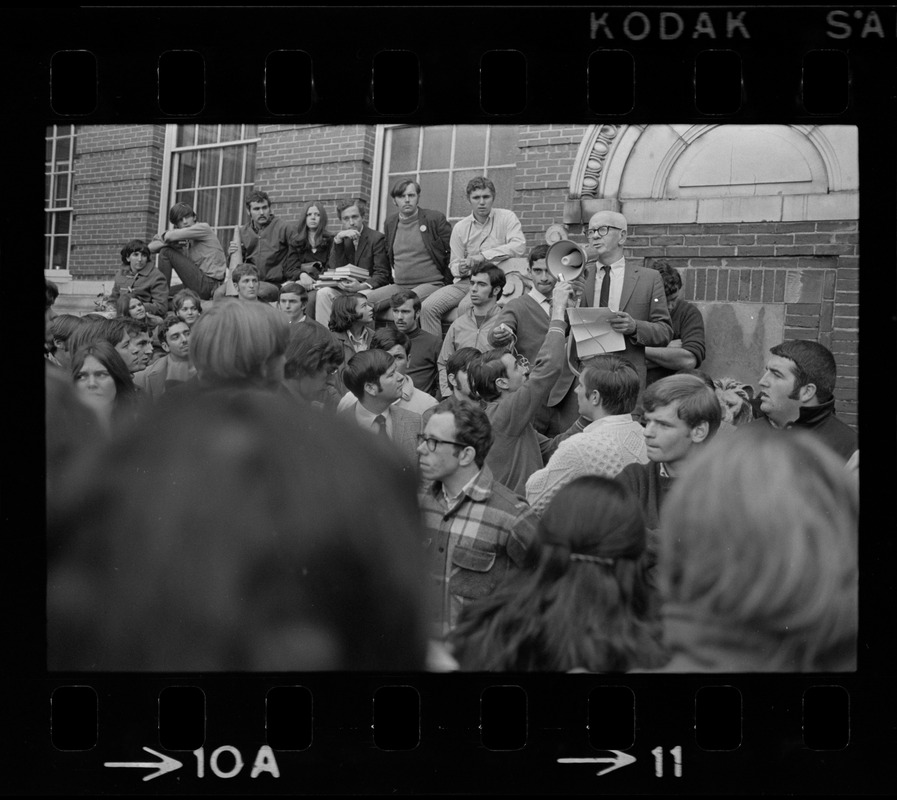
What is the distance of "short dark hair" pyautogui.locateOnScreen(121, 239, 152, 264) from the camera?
474 cm

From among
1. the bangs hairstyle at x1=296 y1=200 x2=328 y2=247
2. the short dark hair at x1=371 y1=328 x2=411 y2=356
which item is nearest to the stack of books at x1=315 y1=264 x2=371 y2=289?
the bangs hairstyle at x1=296 y1=200 x2=328 y2=247

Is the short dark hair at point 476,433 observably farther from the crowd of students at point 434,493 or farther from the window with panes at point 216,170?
the window with panes at point 216,170

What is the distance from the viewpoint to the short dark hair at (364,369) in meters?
4.63

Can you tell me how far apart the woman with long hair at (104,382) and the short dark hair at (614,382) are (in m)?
1.83

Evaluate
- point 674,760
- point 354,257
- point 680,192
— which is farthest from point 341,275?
point 674,760

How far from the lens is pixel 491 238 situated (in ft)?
15.1

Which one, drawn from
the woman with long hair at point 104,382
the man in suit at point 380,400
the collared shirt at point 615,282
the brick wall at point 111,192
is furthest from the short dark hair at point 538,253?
the woman with long hair at point 104,382

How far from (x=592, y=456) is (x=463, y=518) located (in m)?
0.56

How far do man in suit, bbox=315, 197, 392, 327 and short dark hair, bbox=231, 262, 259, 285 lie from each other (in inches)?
10.6

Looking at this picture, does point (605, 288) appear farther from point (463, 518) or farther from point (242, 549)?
point (242, 549)

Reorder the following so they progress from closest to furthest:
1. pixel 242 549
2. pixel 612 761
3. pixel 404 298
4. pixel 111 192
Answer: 1. pixel 242 549
2. pixel 612 761
3. pixel 404 298
4. pixel 111 192

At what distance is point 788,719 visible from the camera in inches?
179

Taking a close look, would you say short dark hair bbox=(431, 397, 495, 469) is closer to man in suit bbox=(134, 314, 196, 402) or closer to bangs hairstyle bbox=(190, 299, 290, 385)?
bangs hairstyle bbox=(190, 299, 290, 385)

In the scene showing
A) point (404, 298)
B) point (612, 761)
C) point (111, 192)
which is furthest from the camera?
point (111, 192)
